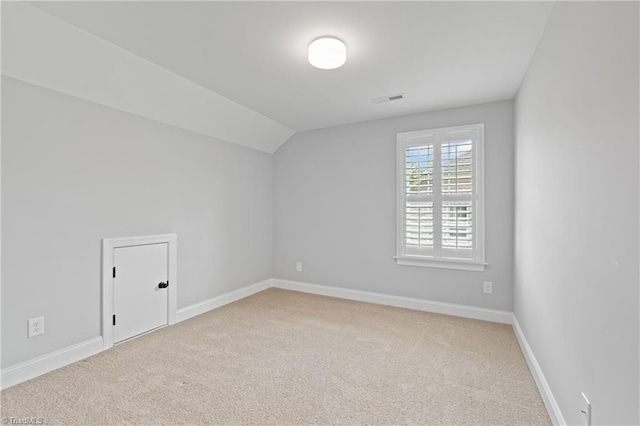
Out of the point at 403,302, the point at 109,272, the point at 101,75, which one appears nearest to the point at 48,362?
the point at 109,272

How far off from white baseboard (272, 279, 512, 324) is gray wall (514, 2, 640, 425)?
3.95ft

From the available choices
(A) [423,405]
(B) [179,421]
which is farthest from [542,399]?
(B) [179,421]

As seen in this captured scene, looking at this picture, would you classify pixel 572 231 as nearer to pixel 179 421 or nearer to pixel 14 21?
pixel 179 421

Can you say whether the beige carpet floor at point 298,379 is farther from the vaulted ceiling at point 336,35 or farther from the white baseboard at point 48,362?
the vaulted ceiling at point 336,35

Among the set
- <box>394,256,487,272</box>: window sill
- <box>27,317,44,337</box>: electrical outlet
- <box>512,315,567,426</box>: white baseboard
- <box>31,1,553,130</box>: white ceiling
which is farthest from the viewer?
<box>394,256,487,272</box>: window sill

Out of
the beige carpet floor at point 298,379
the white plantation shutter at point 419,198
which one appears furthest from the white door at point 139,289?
the white plantation shutter at point 419,198

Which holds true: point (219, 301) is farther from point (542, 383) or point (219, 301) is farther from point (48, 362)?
point (542, 383)

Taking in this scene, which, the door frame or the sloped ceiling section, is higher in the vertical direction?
the sloped ceiling section

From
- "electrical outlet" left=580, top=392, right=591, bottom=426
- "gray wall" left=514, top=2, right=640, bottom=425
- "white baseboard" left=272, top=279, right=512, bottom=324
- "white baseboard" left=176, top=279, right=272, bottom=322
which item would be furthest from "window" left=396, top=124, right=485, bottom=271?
"electrical outlet" left=580, top=392, right=591, bottom=426

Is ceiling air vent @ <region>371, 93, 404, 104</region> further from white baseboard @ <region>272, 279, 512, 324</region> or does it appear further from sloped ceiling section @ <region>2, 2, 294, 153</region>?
white baseboard @ <region>272, 279, 512, 324</region>

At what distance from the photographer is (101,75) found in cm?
242

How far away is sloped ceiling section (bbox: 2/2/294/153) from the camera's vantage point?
1942mm

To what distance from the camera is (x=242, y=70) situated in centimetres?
262

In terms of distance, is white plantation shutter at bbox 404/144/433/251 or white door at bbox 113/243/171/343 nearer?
white door at bbox 113/243/171/343
